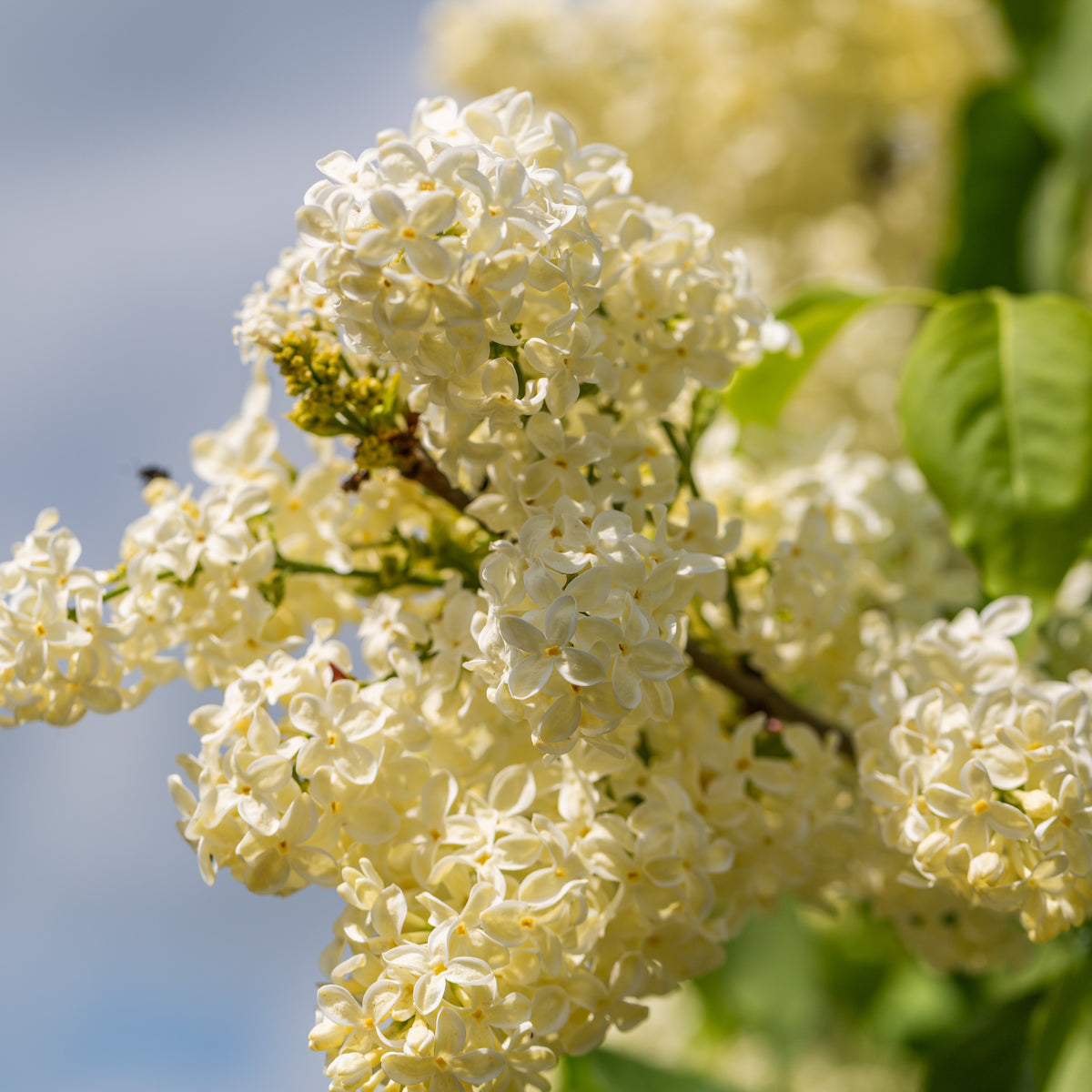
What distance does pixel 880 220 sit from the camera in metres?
2.98

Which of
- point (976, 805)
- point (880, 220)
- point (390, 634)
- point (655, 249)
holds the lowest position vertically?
point (976, 805)

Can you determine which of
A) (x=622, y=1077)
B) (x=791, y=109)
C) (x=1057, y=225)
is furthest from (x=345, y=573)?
(x=791, y=109)

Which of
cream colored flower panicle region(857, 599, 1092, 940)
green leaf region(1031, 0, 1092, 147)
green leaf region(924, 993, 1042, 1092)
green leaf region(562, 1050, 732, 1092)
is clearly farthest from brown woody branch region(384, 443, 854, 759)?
green leaf region(1031, 0, 1092, 147)

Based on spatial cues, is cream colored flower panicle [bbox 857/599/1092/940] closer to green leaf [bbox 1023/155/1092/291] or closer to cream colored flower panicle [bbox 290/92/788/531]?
cream colored flower panicle [bbox 290/92/788/531]

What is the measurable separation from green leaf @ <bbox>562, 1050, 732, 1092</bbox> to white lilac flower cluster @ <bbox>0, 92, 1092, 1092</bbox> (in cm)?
81

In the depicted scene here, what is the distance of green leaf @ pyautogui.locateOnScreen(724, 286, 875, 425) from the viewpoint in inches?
46.8

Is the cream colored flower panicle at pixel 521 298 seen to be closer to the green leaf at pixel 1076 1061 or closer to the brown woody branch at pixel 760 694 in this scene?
the brown woody branch at pixel 760 694

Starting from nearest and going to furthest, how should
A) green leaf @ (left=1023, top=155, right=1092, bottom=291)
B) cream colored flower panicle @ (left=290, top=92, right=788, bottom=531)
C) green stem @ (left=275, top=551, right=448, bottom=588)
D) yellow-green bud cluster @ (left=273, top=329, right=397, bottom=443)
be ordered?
1. cream colored flower panicle @ (left=290, top=92, right=788, bottom=531)
2. yellow-green bud cluster @ (left=273, top=329, right=397, bottom=443)
3. green stem @ (left=275, top=551, right=448, bottom=588)
4. green leaf @ (left=1023, top=155, right=1092, bottom=291)

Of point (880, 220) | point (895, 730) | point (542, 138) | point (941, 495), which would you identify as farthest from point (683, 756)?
point (880, 220)

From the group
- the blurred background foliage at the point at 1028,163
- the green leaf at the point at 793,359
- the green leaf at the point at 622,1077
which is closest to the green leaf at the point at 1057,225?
the blurred background foliage at the point at 1028,163

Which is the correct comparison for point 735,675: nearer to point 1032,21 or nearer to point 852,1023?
point 1032,21

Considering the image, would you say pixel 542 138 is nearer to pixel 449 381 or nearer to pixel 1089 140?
pixel 449 381

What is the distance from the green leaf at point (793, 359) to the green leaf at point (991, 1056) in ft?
2.26

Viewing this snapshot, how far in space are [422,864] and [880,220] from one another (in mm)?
2672
